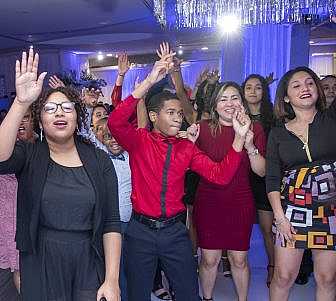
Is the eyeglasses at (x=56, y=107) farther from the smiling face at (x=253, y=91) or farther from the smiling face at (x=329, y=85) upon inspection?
the smiling face at (x=329, y=85)

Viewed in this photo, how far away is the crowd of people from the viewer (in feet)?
5.61

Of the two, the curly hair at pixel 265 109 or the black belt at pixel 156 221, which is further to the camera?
the curly hair at pixel 265 109

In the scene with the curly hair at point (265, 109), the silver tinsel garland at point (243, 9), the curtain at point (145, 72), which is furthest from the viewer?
the curtain at point (145, 72)

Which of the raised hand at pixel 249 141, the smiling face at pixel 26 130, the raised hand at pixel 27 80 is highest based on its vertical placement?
the raised hand at pixel 27 80

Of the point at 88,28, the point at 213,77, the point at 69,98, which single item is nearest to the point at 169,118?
the point at 69,98

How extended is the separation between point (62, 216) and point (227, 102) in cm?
132

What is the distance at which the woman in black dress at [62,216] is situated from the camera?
169cm

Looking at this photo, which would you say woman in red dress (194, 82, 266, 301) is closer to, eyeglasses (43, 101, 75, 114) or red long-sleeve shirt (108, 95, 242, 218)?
red long-sleeve shirt (108, 95, 242, 218)

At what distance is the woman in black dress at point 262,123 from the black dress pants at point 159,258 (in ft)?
2.56

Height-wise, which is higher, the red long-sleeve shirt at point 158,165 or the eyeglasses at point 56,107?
the eyeglasses at point 56,107

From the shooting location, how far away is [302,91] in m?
2.40

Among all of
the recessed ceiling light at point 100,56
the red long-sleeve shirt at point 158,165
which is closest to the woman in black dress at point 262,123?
the red long-sleeve shirt at point 158,165

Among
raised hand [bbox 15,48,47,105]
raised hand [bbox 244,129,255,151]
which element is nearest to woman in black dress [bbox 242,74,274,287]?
raised hand [bbox 244,129,255,151]

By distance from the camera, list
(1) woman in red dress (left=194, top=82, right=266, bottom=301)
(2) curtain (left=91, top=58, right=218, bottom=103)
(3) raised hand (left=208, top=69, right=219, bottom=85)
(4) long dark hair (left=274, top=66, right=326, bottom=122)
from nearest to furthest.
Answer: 1. (4) long dark hair (left=274, top=66, right=326, bottom=122)
2. (1) woman in red dress (left=194, top=82, right=266, bottom=301)
3. (3) raised hand (left=208, top=69, right=219, bottom=85)
4. (2) curtain (left=91, top=58, right=218, bottom=103)
